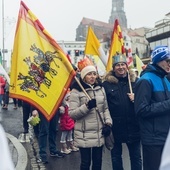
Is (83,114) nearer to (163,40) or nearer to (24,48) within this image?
(24,48)

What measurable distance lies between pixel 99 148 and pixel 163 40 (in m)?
42.1

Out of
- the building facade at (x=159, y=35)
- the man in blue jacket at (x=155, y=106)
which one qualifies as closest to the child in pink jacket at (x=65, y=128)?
the man in blue jacket at (x=155, y=106)

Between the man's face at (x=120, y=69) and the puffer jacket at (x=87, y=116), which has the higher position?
the man's face at (x=120, y=69)

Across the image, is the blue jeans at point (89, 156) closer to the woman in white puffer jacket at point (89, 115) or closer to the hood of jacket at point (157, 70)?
the woman in white puffer jacket at point (89, 115)

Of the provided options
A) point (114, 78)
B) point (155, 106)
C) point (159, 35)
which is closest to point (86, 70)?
point (114, 78)

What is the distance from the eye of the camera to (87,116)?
14.6 ft

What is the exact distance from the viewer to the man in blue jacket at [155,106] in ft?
12.1

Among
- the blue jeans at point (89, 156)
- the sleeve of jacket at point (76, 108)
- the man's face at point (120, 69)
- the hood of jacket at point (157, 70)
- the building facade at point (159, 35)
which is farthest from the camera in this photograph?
the building facade at point (159, 35)

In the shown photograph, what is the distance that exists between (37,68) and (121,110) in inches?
48.2

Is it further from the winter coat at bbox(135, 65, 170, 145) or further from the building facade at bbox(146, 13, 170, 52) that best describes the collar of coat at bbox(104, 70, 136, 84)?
the building facade at bbox(146, 13, 170, 52)

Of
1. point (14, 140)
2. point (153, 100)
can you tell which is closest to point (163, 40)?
point (14, 140)

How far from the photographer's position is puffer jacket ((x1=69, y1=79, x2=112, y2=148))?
4.40 meters

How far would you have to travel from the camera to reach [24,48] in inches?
188

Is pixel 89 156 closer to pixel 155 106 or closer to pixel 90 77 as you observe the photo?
pixel 90 77
